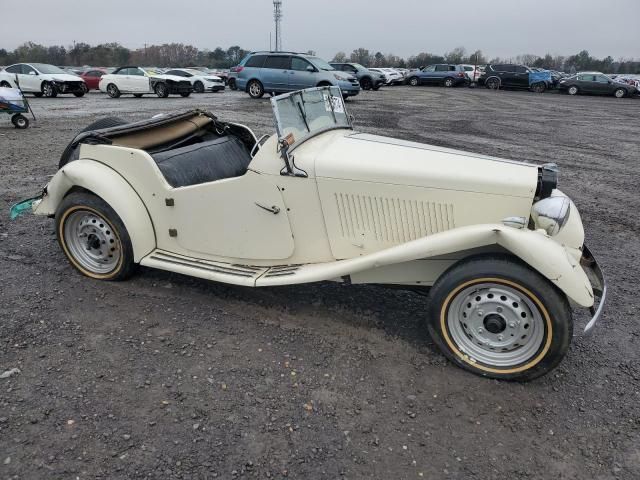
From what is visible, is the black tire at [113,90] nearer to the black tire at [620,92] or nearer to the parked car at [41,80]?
the parked car at [41,80]

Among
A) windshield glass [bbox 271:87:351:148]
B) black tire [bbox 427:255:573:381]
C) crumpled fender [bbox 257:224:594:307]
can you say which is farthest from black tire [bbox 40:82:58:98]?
black tire [bbox 427:255:573:381]

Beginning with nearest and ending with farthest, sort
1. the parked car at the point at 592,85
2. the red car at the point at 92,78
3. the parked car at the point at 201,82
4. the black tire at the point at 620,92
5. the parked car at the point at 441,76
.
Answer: the parked car at the point at 201,82 < the red car at the point at 92,78 < the black tire at the point at 620,92 < the parked car at the point at 592,85 < the parked car at the point at 441,76

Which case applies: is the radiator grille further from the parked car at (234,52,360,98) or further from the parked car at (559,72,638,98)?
the parked car at (559,72,638,98)

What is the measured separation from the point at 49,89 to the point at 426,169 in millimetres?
22076

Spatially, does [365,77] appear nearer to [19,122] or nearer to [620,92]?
[620,92]

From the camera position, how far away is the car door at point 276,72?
18.2m

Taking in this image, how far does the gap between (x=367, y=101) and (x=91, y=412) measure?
18957 millimetres

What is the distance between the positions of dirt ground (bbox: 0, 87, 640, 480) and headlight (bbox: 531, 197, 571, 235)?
96 centimetres

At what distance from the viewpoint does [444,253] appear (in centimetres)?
288

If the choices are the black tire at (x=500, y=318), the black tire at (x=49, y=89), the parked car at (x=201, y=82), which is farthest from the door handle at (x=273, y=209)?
the parked car at (x=201, y=82)

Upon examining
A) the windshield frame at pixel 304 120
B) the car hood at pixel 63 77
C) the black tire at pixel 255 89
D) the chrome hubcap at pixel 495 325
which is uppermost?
the car hood at pixel 63 77

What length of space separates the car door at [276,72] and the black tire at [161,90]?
520 centimetres

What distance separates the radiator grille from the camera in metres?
3.07

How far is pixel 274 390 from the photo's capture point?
9.31 ft
